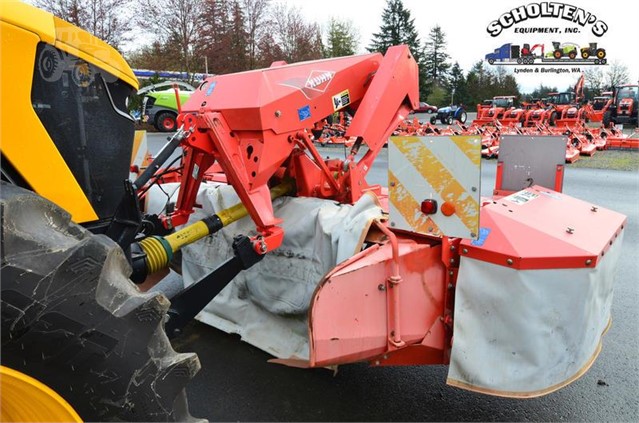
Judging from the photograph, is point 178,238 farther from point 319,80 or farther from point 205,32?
point 205,32

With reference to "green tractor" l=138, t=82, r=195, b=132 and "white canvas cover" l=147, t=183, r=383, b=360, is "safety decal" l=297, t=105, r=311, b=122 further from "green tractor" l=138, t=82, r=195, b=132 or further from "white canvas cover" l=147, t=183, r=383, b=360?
"green tractor" l=138, t=82, r=195, b=132

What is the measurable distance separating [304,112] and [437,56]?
5351cm

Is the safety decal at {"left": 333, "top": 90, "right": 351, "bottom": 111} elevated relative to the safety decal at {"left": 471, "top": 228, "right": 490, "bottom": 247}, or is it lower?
elevated

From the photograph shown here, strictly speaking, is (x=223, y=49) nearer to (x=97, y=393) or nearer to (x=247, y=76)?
(x=247, y=76)

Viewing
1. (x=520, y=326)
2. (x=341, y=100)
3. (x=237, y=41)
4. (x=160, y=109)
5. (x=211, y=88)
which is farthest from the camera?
(x=237, y=41)

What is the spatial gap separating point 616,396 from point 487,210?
122 centimetres

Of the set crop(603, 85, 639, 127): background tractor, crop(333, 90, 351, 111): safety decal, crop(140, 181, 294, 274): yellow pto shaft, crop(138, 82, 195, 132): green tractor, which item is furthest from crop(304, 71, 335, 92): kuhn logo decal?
crop(603, 85, 639, 127): background tractor

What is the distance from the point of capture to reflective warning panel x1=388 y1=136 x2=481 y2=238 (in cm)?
188

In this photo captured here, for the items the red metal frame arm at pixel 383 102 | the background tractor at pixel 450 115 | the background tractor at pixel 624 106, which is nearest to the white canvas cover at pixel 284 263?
the red metal frame arm at pixel 383 102

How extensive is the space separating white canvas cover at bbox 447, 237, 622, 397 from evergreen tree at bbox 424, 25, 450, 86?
173ft

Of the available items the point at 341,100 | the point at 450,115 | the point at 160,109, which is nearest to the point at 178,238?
the point at 341,100

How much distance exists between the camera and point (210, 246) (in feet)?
10.5

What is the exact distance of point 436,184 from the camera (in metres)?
1.96

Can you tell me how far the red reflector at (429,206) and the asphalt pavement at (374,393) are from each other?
1.04 m
